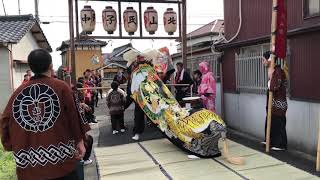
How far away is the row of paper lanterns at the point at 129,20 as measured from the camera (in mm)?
11906

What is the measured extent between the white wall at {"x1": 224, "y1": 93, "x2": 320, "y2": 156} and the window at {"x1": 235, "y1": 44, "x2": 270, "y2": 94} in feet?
0.72

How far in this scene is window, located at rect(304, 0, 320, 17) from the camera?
737 centimetres

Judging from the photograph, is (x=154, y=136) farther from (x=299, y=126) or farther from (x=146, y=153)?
(x=299, y=126)

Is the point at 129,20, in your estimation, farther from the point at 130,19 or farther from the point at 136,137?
Result: the point at 136,137

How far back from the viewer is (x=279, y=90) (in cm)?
768

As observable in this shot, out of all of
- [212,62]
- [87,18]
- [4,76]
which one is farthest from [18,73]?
[212,62]

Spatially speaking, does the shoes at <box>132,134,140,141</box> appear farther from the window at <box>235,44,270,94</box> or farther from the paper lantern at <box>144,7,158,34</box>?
the paper lantern at <box>144,7,158,34</box>

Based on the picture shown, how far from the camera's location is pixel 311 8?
7.56 meters

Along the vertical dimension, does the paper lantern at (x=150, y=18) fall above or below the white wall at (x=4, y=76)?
above

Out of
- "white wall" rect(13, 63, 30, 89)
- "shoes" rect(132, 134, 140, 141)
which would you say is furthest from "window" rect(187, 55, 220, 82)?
"white wall" rect(13, 63, 30, 89)

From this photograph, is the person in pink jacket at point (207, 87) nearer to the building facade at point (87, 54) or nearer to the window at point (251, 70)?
the window at point (251, 70)

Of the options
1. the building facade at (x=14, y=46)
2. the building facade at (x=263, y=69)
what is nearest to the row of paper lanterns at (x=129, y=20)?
the building facade at (x=263, y=69)

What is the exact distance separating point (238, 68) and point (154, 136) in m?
2.94

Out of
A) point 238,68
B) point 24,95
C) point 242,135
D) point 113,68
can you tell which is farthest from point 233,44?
point 113,68
